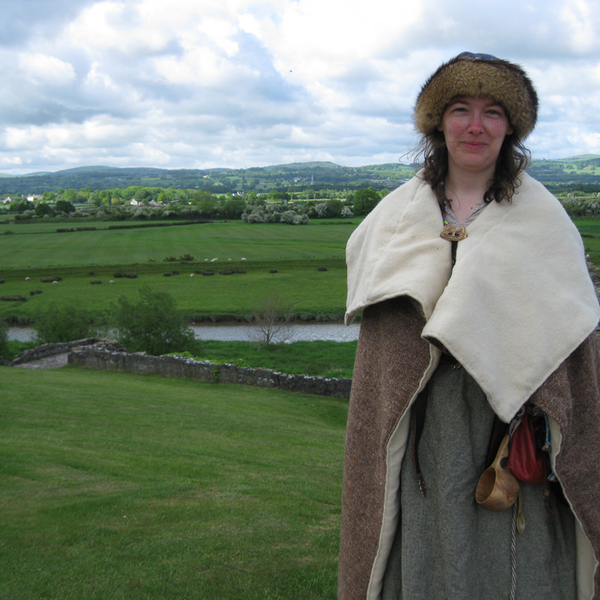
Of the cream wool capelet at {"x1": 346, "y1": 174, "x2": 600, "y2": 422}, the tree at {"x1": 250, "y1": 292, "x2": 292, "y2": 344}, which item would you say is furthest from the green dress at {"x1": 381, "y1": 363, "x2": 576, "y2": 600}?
the tree at {"x1": 250, "y1": 292, "x2": 292, "y2": 344}

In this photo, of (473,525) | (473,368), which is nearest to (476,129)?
(473,368)

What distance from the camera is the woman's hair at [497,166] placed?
2287mm

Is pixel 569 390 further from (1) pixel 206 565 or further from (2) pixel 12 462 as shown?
(2) pixel 12 462

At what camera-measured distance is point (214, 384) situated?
66.6ft

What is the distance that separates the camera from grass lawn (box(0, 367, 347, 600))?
12.6ft

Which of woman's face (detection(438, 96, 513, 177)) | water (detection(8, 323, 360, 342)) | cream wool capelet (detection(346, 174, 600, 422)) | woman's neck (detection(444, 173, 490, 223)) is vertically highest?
woman's face (detection(438, 96, 513, 177))

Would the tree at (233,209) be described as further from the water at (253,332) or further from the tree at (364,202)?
the water at (253,332)

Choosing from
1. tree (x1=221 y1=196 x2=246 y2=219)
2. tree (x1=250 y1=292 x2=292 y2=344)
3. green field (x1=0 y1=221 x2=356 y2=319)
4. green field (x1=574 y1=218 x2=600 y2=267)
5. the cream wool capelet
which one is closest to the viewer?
the cream wool capelet

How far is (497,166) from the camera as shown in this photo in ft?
7.72

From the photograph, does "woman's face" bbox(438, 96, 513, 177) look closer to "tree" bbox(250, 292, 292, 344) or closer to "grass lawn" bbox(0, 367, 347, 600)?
"grass lawn" bbox(0, 367, 347, 600)

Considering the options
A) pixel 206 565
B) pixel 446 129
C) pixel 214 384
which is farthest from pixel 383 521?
pixel 214 384

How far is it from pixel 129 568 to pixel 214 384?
16.6m

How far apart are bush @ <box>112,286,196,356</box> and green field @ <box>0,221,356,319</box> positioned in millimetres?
11638

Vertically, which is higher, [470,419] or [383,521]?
[470,419]
